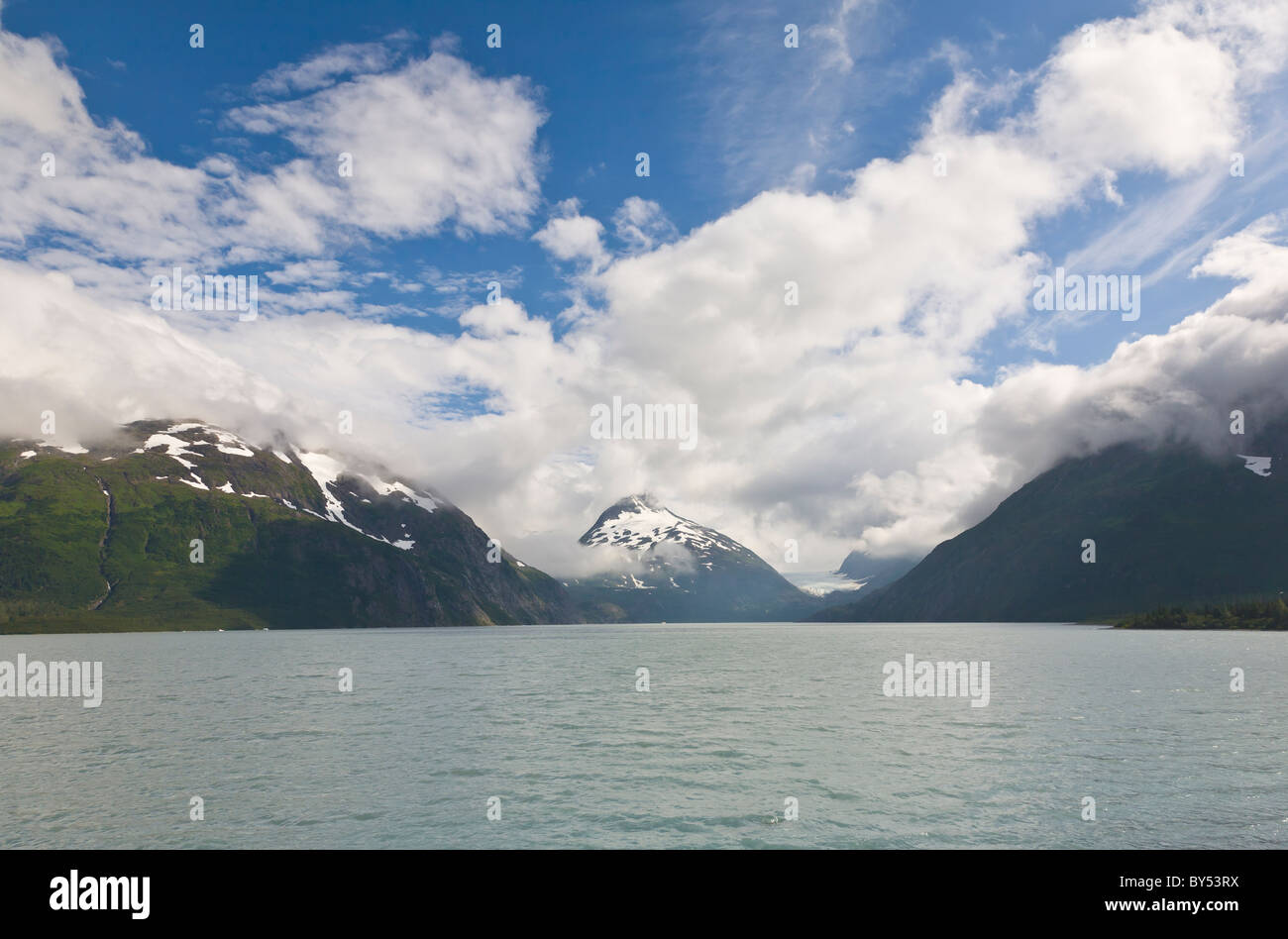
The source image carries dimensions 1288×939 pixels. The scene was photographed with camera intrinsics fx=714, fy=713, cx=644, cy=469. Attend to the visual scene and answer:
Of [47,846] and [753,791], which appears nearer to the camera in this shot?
[47,846]

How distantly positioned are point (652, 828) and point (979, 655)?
491ft

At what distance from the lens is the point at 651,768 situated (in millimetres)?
45594

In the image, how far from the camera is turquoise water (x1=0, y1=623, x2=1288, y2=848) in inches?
1286

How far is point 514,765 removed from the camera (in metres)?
46.8

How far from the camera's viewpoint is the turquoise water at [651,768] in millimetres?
32656

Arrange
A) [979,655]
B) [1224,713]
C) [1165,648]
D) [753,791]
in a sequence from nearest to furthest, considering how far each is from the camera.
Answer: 1. [753,791]
2. [1224,713]
3. [979,655]
4. [1165,648]
